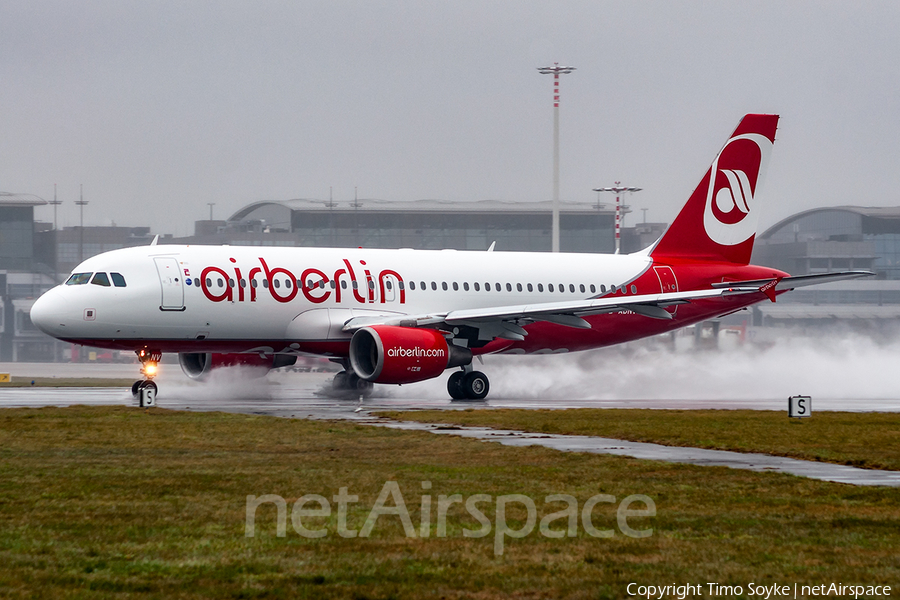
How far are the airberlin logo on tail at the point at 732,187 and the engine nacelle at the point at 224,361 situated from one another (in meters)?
15.5

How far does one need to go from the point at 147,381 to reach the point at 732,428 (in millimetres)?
15458

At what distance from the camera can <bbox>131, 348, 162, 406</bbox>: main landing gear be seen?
28328 mm

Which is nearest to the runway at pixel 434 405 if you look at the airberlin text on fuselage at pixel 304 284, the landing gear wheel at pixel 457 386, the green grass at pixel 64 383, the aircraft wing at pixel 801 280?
the landing gear wheel at pixel 457 386

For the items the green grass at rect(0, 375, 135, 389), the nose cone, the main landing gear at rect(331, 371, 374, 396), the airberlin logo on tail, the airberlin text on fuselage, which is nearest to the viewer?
the nose cone

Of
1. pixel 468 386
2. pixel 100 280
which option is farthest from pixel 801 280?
pixel 100 280

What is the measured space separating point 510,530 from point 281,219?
11491cm

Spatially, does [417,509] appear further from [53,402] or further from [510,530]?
[53,402]

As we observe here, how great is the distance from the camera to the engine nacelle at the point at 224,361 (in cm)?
3600

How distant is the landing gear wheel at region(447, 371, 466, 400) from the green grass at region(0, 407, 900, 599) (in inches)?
678

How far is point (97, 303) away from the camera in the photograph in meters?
30.8

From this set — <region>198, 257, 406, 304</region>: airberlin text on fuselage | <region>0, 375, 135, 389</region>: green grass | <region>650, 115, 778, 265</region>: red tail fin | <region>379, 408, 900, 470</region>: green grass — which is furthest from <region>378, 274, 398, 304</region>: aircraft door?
<region>0, 375, 135, 389</region>: green grass

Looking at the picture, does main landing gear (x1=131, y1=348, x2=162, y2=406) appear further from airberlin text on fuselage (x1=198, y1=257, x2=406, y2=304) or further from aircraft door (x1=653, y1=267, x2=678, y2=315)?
aircraft door (x1=653, y1=267, x2=678, y2=315)

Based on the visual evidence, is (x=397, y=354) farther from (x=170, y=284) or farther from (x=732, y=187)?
(x=732, y=187)

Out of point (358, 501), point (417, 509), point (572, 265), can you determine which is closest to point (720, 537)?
point (417, 509)
